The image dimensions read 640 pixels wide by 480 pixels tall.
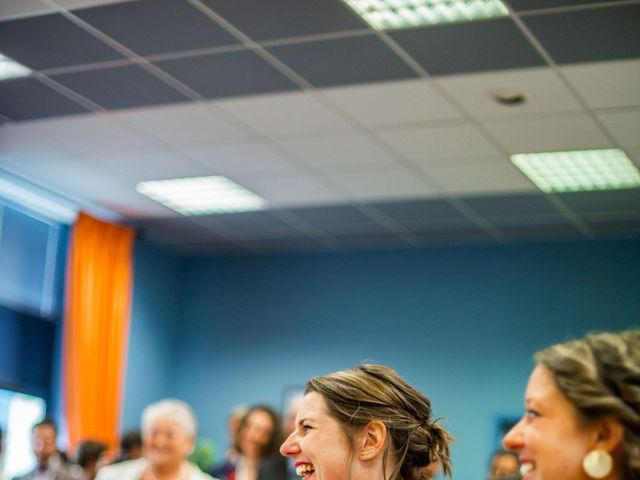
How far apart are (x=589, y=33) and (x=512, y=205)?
10.8ft

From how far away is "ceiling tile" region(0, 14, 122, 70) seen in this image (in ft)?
19.1

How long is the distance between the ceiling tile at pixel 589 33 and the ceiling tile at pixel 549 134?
3.20ft

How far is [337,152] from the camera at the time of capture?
7.58 meters

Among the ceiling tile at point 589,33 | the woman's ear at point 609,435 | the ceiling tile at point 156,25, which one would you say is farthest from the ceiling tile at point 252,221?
the woman's ear at point 609,435

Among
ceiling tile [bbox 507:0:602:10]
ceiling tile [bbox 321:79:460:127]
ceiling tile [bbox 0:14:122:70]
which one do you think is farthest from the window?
ceiling tile [bbox 507:0:602:10]

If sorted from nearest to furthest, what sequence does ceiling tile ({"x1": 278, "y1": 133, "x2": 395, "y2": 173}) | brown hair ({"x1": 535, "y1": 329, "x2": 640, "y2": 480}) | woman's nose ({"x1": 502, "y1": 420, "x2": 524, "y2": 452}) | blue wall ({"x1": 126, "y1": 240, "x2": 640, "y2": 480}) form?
brown hair ({"x1": 535, "y1": 329, "x2": 640, "y2": 480}) → woman's nose ({"x1": 502, "y1": 420, "x2": 524, "y2": 452}) → ceiling tile ({"x1": 278, "y1": 133, "x2": 395, "y2": 173}) → blue wall ({"x1": 126, "y1": 240, "x2": 640, "y2": 480})

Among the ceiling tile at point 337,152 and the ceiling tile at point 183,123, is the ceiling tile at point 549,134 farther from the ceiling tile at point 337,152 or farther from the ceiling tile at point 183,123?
the ceiling tile at point 183,123

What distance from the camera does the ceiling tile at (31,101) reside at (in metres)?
6.77

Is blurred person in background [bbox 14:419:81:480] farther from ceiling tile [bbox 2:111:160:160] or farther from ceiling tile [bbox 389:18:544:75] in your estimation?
ceiling tile [bbox 389:18:544:75]

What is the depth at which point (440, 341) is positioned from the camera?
1004 cm

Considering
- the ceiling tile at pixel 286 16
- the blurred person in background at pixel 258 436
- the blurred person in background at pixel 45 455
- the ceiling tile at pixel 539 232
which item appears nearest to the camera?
the ceiling tile at pixel 286 16

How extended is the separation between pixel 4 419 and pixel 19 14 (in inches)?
178

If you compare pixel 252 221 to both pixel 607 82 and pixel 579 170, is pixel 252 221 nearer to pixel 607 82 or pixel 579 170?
pixel 579 170

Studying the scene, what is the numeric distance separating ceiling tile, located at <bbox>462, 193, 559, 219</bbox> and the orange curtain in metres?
3.29
